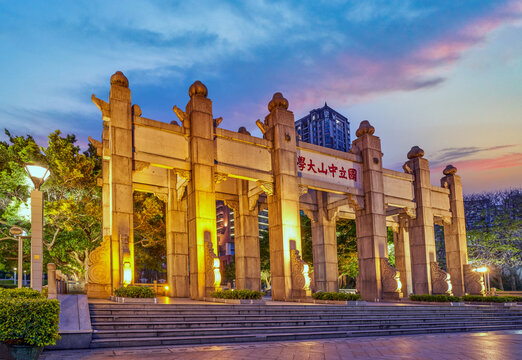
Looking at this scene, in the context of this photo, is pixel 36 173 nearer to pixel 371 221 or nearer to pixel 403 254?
pixel 371 221

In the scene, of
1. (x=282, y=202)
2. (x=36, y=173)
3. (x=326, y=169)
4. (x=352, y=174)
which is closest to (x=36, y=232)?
(x=36, y=173)

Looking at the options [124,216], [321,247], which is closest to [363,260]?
[321,247]

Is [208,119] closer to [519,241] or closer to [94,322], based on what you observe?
[94,322]

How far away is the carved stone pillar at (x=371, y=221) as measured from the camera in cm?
2531

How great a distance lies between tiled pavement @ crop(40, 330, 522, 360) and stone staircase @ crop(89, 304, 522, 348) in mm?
765

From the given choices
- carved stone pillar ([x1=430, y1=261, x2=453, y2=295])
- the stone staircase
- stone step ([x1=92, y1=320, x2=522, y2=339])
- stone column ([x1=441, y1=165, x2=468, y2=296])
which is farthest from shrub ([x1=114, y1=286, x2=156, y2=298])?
stone column ([x1=441, y1=165, x2=468, y2=296])

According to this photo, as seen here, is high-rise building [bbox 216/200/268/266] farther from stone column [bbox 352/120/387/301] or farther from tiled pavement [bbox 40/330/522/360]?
tiled pavement [bbox 40/330/522/360]

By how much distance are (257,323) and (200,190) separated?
7.95 metres

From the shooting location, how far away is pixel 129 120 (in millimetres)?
19156

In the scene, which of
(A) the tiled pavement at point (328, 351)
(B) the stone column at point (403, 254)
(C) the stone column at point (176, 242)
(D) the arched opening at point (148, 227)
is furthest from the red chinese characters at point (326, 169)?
(A) the tiled pavement at point (328, 351)

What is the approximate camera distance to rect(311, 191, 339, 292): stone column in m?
28.9

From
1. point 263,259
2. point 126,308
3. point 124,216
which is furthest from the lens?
point 263,259

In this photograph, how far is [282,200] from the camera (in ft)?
74.1

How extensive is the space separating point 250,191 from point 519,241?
23.5 metres
